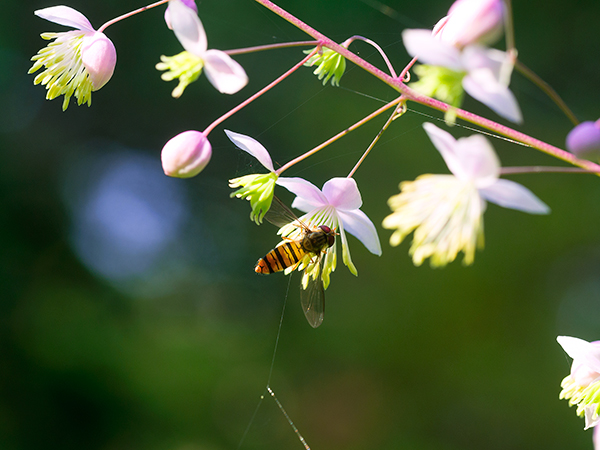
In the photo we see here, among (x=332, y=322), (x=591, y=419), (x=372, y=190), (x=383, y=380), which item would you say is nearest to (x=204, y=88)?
(x=372, y=190)

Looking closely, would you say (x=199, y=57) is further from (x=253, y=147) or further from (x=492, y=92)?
(x=492, y=92)

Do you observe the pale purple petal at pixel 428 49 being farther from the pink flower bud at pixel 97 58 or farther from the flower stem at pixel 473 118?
the pink flower bud at pixel 97 58

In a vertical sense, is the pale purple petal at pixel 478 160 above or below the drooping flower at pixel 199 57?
below

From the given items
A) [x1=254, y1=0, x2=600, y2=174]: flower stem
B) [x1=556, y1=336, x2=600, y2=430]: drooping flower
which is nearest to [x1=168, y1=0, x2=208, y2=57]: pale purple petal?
[x1=254, y1=0, x2=600, y2=174]: flower stem

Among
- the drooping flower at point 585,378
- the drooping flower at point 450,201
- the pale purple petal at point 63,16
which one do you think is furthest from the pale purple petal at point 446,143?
the pale purple petal at point 63,16

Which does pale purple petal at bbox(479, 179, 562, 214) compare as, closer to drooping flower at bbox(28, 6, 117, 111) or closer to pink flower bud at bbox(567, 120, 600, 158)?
pink flower bud at bbox(567, 120, 600, 158)

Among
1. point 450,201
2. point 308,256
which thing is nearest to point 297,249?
point 308,256
